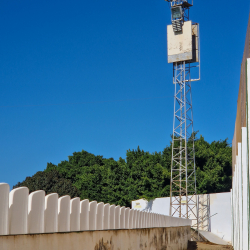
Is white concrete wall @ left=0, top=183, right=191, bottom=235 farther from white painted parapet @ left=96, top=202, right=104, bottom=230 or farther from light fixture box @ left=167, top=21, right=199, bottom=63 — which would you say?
light fixture box @ left=167, top=21, right=199, bottom=63

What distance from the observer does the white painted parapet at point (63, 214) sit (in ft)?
13.8

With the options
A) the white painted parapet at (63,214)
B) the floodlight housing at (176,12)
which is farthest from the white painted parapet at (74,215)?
the floodlight housing at (176,12)

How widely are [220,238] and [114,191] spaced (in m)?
12.4

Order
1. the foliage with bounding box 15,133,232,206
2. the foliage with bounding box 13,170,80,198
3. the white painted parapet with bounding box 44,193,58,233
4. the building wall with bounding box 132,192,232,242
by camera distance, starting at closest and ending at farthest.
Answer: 1. the white painted parapet with bounding box 44,193,58,233
2. the building wall with bounding box 132,192,232,242
3. the foliage with bounding box 15,133,232,206
4. the foliage with bounding box 13,170,80,198

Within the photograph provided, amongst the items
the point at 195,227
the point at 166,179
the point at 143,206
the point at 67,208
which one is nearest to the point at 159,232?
the point at 67,208

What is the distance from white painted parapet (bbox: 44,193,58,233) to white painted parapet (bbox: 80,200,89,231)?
845mm

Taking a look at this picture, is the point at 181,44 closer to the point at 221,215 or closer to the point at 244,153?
the point at 221,215

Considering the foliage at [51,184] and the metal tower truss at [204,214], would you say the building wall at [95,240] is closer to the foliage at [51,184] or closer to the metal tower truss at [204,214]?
the metal tower truss at [204,214]

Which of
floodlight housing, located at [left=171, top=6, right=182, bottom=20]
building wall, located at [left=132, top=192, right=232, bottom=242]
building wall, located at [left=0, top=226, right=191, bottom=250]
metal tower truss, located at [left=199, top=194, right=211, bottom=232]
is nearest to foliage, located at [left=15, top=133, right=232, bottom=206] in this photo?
metal tower truss, located at [left=199, top=194, right=211, bottom=232]

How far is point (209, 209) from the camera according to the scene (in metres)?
26.6

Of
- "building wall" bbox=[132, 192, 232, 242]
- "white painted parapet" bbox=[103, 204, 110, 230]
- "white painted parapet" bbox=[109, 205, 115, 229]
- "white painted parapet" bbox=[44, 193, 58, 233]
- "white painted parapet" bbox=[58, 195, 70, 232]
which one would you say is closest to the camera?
"white painted parapet" bbox=[44, 193, 58, 233]

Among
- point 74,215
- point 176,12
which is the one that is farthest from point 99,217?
point 176,12

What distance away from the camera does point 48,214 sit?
3.88 m

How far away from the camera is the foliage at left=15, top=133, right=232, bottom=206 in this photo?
33.7 meters
